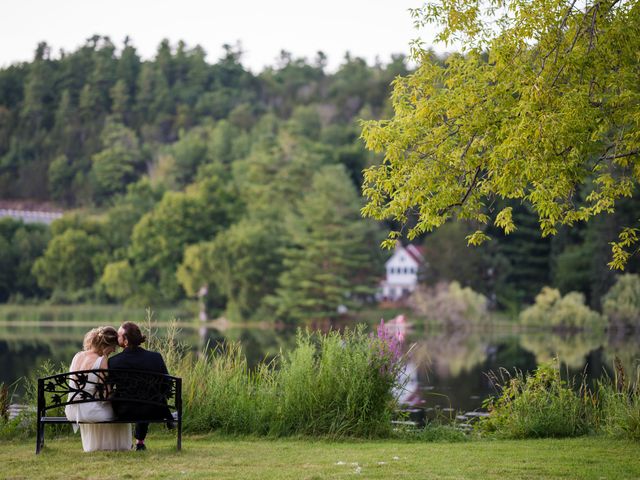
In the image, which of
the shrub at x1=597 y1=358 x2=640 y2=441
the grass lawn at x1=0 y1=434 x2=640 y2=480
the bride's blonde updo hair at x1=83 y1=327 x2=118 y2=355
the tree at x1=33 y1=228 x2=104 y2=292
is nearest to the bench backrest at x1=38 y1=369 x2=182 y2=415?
the bride's blonde updo hair at x1=83 y1=327 x2=118 y2=355

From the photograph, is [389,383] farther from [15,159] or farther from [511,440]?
[15,159]

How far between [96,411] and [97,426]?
0.20 m

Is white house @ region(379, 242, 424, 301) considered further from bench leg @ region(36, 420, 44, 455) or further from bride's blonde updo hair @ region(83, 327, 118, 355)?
bench leg @ region(36, 420, 44, 455)

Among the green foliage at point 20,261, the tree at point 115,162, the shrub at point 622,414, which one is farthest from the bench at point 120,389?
the tree at point 115,162

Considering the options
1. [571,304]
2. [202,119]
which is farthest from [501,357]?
[202,119]

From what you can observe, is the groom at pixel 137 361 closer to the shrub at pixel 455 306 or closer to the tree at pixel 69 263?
the shrub at pixel 455 306

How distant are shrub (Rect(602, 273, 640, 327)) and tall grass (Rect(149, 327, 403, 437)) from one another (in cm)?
4269

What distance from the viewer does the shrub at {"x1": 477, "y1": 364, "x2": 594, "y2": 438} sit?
9688mm

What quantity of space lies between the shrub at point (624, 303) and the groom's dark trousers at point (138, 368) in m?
45.5

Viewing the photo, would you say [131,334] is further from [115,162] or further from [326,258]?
[115,162]

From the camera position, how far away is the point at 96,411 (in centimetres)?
755

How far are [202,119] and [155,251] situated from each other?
4908cm

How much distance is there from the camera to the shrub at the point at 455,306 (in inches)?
2071

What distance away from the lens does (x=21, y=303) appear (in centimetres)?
6656
